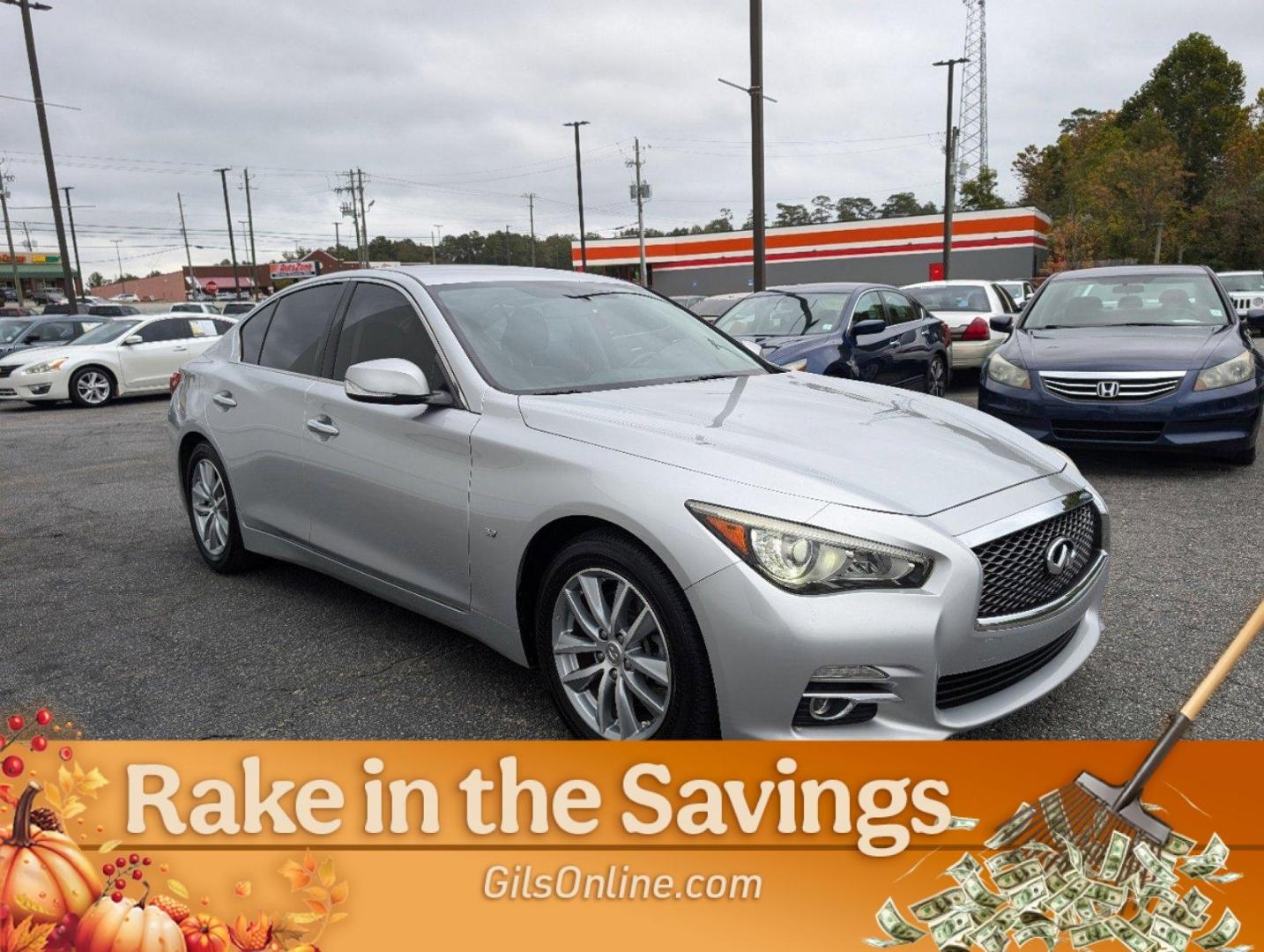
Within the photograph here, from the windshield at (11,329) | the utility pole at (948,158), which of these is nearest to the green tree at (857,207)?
the utility pole at (948,158)

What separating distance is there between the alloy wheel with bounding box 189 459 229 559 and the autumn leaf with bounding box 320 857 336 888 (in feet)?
10.4

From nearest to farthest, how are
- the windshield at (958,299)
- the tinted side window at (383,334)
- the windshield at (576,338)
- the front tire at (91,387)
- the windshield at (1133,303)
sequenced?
the windshield at (576,338), the tinted side window at (383,334), the windshield at (1133,303), the windshield at (958,299), the front tire at (91,387)

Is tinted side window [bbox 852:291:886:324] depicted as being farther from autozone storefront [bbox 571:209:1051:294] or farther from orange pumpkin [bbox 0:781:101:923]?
autozone storefront [bbox 571:209:1051:294]

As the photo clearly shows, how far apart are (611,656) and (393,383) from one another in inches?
47.8

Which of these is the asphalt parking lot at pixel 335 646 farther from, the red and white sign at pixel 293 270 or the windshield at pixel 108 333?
the red and white sign at pixel 293 270

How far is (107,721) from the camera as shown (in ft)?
11.0

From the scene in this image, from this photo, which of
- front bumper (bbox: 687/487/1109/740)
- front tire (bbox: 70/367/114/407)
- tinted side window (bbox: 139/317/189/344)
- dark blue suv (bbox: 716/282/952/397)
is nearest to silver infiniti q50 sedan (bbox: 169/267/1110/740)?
front bumper (bbox: 687/487/1109/740)

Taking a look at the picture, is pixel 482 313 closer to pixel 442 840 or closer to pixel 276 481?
pixel 276 481

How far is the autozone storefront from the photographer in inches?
1895

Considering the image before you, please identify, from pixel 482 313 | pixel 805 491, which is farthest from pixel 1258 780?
pixel 482 313

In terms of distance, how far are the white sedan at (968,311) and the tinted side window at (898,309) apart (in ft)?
5.75

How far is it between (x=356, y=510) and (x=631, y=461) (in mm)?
1454

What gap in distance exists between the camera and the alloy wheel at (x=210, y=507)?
193 inches

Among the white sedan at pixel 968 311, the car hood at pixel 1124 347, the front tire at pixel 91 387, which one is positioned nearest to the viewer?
the car hood at pixel 1124 347
